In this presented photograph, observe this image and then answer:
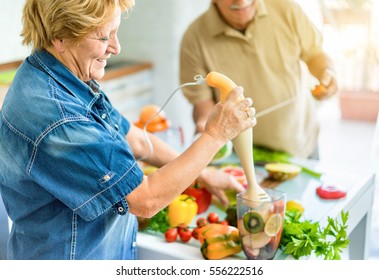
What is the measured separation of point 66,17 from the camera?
31.6 inches

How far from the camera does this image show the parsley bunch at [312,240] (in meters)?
0.97

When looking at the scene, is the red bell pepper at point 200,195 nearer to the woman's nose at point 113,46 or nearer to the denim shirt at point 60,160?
the denim shirt at point 60,160

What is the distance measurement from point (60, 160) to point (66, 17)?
0.65 ft

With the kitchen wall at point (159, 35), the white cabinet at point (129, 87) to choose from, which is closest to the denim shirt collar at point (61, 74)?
the kitchen wall at point (159, 35)

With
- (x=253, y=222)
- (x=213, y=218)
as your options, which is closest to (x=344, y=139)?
(x=213, y=218)

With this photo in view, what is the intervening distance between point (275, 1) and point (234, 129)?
633 mm

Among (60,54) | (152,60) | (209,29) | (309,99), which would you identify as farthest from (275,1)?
(152,60)

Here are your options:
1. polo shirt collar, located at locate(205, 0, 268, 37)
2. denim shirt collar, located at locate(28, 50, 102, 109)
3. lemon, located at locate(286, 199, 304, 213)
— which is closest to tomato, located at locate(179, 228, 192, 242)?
lemon, located at locate(286, 199, 304, 213)

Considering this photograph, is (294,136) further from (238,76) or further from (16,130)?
(16,130)

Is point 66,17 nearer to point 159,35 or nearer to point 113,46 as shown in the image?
point 113,46

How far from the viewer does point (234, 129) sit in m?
0.88

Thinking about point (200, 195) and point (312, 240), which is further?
point (200, 195)

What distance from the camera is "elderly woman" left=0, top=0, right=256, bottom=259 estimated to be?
81 centimetres

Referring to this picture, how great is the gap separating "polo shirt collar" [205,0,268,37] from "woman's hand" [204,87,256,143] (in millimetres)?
537
